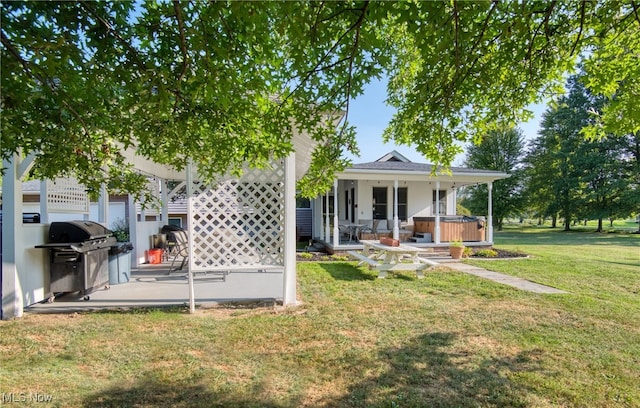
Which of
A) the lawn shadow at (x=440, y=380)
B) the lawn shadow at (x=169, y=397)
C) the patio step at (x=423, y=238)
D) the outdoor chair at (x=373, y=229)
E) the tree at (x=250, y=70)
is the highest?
the tree at (x=250, y=70)

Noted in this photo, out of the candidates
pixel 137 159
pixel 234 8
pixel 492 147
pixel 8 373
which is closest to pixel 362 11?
pixel 234 8

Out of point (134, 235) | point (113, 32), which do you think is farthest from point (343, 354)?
point (134, 235)

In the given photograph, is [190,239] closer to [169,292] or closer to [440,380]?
[169,292]

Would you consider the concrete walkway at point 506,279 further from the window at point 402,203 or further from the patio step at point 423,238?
the window at point 402,203

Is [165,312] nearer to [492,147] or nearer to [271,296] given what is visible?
[271,296]

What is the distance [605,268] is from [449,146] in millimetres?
9306

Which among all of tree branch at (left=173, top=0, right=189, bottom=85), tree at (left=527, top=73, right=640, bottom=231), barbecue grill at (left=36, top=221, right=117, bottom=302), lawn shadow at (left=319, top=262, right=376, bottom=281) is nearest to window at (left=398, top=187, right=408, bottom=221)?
lawn shadow at (left=319, top=262, right=376, bottom=281)

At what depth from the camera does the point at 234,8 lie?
1.83 metres

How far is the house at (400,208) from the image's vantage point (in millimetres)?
13172

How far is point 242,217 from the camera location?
5863 millimetres

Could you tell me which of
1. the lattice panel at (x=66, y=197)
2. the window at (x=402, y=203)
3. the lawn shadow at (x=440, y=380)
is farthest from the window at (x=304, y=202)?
the lawn shadow at (x=440, y=380)

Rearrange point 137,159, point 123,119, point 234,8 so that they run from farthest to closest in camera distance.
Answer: point 137,159 → point 123,119 → point 234,8

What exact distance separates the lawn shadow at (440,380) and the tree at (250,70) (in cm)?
217

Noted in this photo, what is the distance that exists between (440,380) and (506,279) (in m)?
5.97
